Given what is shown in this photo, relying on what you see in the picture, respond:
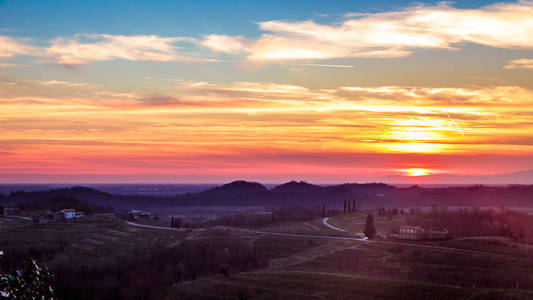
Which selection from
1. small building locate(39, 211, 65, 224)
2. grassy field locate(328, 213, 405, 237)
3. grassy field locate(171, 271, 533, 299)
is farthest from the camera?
small building locate(39, 211, 65, 224)

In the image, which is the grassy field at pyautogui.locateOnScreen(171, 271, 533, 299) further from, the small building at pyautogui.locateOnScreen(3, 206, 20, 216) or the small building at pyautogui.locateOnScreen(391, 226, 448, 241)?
the small building at pyautogui.locateOnScreen(3, 206, 20, 216)

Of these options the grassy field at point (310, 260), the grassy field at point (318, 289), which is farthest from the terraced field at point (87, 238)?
the grassy field at point (318, 289)

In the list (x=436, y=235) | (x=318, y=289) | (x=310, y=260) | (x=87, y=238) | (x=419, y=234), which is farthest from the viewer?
(x=87, y=238)

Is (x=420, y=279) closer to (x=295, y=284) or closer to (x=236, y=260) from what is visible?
(x=295, y=284)

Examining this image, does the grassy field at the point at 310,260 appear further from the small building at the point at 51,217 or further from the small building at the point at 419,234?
the small building at the point at 419,234

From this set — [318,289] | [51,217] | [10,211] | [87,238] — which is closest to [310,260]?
[318,289]

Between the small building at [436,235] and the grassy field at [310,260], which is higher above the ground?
the small building at [436,235]

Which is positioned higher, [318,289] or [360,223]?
[360,223]

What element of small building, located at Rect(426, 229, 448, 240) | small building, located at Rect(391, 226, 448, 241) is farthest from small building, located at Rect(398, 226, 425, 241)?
small building, located at Rect(426, 229, 448, 240)

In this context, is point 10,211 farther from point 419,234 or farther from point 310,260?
point 419,234

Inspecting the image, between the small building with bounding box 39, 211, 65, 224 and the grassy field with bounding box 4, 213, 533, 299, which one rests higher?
the small building with bounding box 39, 211, 65, 224

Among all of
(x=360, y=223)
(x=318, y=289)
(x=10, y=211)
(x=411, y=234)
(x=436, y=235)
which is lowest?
(x=318, y=289)

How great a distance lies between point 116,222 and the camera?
147 meters

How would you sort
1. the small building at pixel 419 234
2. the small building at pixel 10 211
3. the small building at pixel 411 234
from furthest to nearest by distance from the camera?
the small building at pixel 10 211, the small building at pixel 411 234, the small building at pixel 419 234
